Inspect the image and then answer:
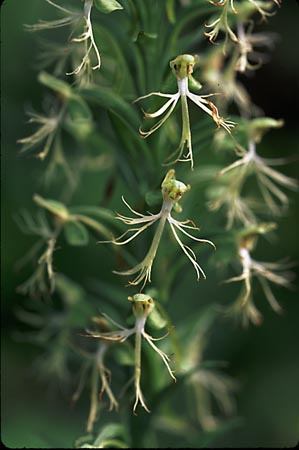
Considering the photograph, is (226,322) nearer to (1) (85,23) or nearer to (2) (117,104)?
(2) (117,104)

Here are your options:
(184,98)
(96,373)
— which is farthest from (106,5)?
(96,373)

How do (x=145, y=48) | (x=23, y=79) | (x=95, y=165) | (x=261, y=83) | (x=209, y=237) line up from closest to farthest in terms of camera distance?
(x=145, y=48) < (x=209, y=237) < (x=95, y=165) < (x=23, y=79) < (x=261, y=83)

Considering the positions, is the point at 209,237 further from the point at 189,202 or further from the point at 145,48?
the point at 145,48

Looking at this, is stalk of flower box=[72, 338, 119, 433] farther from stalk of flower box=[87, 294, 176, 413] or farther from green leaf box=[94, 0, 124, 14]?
green leaf box=[94, 0, 124, 14]

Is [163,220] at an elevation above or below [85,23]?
below

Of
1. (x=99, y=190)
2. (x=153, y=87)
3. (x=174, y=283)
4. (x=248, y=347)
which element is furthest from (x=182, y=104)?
(x=248, y=347)

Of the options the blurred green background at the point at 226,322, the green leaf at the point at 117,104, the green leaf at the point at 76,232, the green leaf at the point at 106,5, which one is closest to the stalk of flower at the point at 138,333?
the green leaf at the point at 76,232
